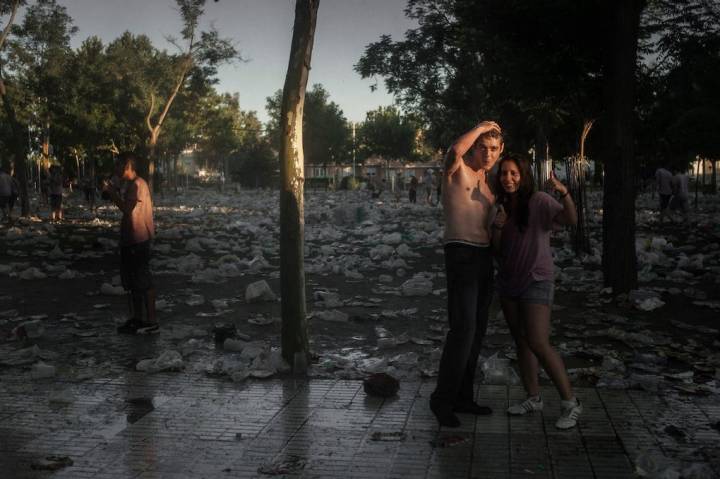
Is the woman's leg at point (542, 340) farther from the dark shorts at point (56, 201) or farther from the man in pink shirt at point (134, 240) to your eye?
the dark shorts at point (56, 201)

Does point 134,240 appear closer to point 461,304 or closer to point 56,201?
point 461,304

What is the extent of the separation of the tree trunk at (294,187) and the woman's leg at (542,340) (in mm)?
2057

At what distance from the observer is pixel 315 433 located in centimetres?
448

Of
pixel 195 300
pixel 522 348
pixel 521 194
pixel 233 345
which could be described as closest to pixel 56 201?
pixel 195 300

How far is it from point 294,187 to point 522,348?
217 cm

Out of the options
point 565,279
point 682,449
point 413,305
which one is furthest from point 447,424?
point 565,279

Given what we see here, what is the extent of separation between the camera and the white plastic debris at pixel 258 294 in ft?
31.1

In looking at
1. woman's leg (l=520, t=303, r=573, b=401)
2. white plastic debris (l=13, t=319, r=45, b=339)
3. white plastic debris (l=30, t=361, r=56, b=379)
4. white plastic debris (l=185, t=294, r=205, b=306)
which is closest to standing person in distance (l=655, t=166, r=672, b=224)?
white plastic debris (l=185, t=294, r=205, b=306)

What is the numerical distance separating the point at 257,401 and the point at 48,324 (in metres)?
3.89

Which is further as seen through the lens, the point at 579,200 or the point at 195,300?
the point at 579,200

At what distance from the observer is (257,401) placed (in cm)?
520

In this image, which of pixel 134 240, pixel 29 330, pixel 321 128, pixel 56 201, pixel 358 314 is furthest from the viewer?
pixel 321 128

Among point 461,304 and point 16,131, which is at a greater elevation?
point 16,131

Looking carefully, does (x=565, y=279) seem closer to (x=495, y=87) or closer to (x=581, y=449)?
(x=581, y=449)
